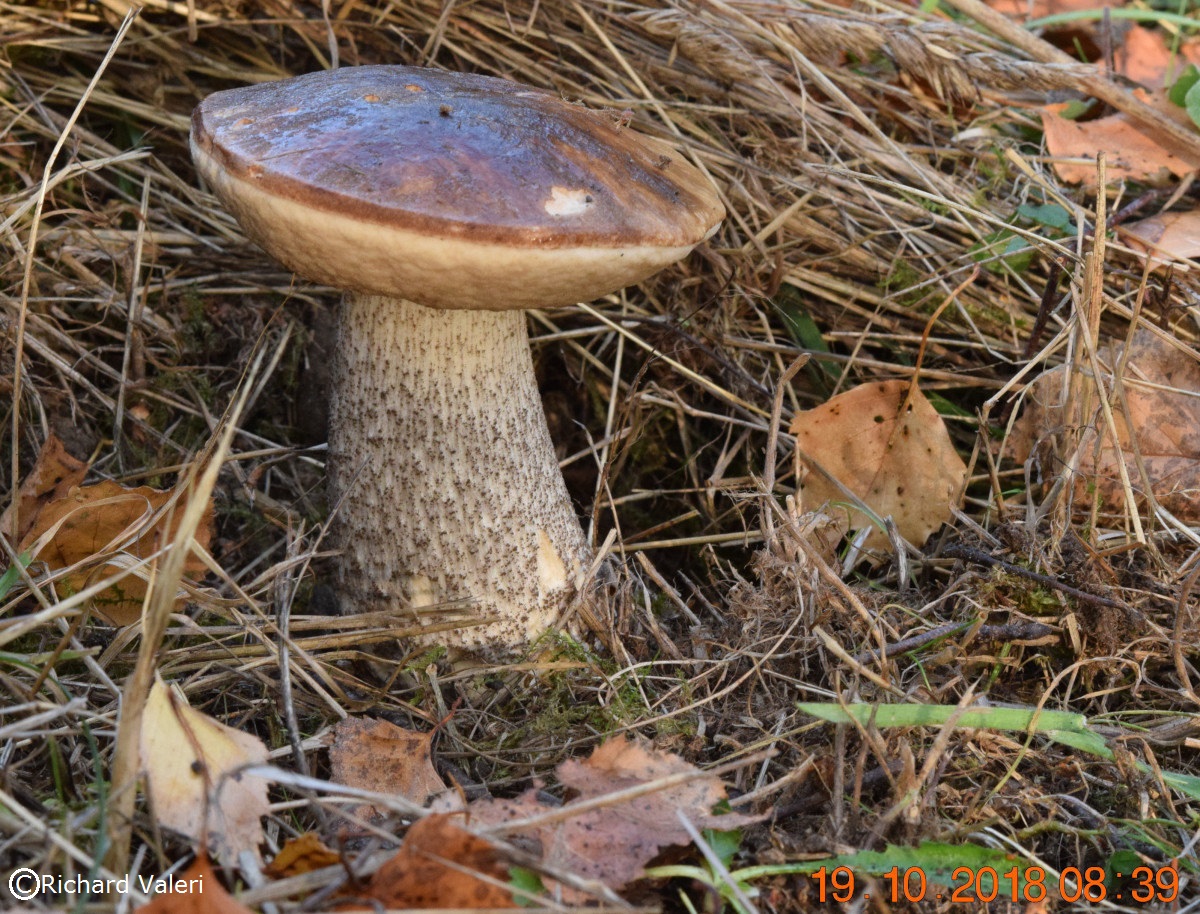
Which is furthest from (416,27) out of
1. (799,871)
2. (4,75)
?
(799,871)

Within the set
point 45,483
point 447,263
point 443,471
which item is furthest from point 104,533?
point 447,263

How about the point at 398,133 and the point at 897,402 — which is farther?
the point at 897,402

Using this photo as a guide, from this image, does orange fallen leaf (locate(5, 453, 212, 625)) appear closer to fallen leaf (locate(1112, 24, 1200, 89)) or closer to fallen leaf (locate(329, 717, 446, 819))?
fallen leaf (locate(329, 717, 446, 819))

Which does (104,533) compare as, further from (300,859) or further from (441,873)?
(441,873)

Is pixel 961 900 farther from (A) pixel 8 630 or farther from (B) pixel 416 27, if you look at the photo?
(B) pixel 416 27

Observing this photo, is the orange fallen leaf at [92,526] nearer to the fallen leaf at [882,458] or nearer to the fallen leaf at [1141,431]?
the fallen leaf at [882,458]

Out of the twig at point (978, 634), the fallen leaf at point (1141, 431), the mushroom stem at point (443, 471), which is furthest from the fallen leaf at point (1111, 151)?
the mushroom stem at point (443, 471)

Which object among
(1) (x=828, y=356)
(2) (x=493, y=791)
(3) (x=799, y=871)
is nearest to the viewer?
(3) (x=799, y=871)

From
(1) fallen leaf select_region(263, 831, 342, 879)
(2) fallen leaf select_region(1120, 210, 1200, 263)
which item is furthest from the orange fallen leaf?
(2) fallen leaf select_region(1120, 210, 1200, 263)
